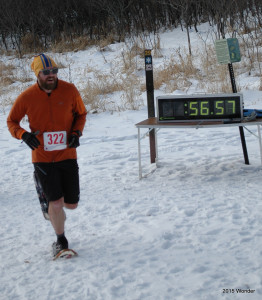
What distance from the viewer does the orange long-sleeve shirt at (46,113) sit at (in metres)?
3.69

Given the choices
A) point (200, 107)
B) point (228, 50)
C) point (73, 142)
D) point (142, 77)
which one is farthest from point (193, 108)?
point (142, 77)

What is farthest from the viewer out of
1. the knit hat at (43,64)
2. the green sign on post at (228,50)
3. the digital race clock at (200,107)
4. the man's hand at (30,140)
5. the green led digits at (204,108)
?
the green sign on post at (228,50)

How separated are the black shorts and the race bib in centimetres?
13

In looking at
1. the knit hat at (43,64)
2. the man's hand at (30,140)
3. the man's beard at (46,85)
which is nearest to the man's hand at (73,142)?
the man's hand at (30,140)

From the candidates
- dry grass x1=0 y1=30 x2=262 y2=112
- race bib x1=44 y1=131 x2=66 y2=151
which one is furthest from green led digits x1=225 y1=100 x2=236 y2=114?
dry grass x1=0 y1=30 x2=262 y2=112

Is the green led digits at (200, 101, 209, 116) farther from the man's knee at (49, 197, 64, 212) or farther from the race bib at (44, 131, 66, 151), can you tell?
the man's knee at (49, 197, 64, 212)

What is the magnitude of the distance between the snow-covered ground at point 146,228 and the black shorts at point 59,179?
50cm

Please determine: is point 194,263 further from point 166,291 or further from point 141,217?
point 141,217

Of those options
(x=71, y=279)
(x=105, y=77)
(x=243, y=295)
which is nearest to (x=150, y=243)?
(x=71, y=279)

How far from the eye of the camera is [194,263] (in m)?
3.45

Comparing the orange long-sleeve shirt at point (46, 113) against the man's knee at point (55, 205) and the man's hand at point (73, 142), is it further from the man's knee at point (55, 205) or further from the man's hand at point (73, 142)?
the man's knee at point (55, 205)

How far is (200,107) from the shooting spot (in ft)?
18.7

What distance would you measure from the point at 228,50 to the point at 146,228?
107 inches

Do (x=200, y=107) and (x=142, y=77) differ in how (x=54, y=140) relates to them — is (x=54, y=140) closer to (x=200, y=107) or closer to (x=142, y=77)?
(x=200, y=107)
